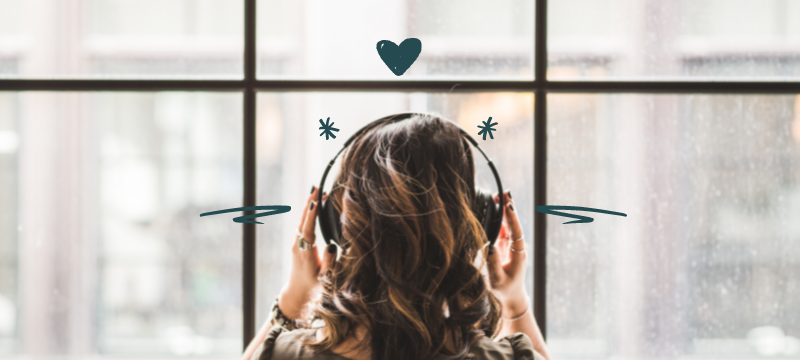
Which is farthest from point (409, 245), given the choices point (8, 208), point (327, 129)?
point (8, 208)

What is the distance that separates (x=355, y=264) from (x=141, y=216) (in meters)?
Result: 0.83

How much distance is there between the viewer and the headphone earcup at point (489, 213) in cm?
86

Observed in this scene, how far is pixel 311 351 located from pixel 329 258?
193 millimetres

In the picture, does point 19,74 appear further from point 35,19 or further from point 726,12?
point 726,12

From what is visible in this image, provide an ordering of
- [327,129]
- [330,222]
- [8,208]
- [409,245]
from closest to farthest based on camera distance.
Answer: [409,245] < [330,222] < [327,129] < [8,208]

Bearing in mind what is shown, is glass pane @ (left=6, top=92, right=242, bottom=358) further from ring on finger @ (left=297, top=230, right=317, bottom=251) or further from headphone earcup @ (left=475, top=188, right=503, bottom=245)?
headphone earcup @ (left=475, top=188, right=503, bottom=245)

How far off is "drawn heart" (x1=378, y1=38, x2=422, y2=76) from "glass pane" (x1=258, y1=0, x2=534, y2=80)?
3cm

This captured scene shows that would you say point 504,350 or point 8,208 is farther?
point 8,208

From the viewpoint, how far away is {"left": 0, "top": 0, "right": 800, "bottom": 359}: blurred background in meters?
1.28

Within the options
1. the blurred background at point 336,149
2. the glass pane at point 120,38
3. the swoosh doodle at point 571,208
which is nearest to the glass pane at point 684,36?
the blurred background at point 336,149

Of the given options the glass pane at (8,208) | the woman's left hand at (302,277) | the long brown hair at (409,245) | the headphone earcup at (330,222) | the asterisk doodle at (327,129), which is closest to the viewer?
the long brown hair at (409,245)

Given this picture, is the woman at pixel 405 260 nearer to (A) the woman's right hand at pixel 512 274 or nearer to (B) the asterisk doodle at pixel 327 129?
(A) the woman's right hand at pixel 512 274

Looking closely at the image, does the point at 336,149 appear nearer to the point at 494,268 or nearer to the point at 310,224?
the point at 310,224

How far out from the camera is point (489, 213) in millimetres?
894
